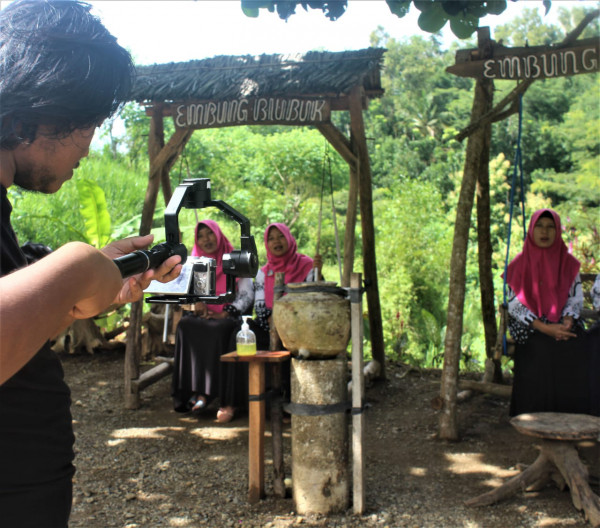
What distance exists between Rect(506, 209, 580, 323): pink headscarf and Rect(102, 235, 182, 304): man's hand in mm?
4257

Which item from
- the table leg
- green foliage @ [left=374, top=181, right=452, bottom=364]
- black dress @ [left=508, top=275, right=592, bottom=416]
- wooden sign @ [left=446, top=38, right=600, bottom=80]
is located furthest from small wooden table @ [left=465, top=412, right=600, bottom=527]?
green foliage @ [left=374, top=181, right=452, bottom=364]

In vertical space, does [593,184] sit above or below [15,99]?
above

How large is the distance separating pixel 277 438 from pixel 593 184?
17463 mm

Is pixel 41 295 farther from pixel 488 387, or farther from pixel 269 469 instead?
pixel 488 387

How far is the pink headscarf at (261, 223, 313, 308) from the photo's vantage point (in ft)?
20.1

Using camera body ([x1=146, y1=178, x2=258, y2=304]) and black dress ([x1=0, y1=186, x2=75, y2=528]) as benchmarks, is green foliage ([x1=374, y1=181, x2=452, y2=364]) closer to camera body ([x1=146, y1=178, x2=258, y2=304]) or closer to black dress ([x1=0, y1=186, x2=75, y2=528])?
camera body ([x1=146, y1=178, x2=258, y2=304])

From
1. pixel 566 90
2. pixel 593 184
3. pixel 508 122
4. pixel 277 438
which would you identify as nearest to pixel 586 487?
pixel 277 438

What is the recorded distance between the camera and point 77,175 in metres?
12.3

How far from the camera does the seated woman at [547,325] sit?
497 centimetres

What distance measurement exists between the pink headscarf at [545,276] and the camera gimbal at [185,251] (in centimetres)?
416

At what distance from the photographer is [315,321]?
3.95 metres

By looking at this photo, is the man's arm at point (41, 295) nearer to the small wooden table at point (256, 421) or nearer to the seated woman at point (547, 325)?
the small wooden table at point (256, 421)

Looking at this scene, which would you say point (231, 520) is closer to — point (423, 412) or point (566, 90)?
point (423, 412)

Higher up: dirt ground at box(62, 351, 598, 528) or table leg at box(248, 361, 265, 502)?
table leg at box(248, 361, 265, 502)
